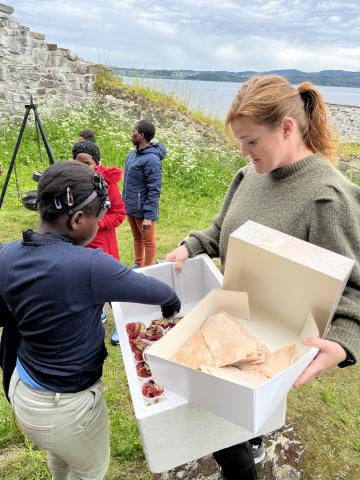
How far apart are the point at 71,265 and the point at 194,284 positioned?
0.67 m

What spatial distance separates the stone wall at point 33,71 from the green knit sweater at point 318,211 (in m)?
8.00

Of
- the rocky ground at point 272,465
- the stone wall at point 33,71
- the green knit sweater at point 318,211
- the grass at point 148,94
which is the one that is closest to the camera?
the green knit sweater at point 318,211

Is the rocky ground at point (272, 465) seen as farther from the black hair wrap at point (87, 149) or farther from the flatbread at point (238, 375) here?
the black hair wrap at point (87, 149)

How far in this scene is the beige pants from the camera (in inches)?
48.4

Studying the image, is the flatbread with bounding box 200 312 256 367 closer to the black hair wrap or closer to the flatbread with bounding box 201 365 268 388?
the flatbread with bounding box 201 365 268 388

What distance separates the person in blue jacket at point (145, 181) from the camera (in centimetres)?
356

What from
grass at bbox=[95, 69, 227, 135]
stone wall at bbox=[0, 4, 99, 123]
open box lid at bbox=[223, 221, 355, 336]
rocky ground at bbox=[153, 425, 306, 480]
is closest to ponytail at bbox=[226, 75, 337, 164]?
open box lid at bbox=[223, 221, 355, 336]

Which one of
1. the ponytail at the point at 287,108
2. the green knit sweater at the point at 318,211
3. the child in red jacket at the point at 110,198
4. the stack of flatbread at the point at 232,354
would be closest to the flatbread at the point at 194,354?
the stack of flatbread at the point at 232,354

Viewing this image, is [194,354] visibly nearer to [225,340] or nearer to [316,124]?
[225,340]

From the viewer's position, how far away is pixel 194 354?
1.03 m

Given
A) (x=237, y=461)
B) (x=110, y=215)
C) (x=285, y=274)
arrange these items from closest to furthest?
(x=285, y=274) → (x=237, y=461) → (x=110, y=215)

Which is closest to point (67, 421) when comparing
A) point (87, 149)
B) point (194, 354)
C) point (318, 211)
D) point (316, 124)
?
point (194, 354)

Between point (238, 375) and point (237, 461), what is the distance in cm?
67

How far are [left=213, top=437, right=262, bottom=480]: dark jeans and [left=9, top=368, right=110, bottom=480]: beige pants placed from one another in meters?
0.45
